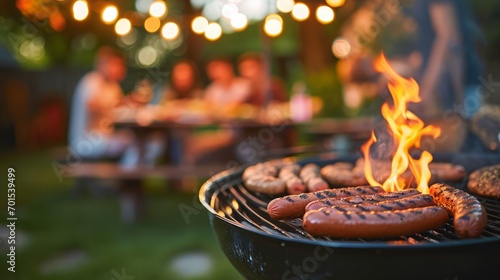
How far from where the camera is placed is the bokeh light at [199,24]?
22.1ft

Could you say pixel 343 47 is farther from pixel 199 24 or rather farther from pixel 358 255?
pixel 358 255

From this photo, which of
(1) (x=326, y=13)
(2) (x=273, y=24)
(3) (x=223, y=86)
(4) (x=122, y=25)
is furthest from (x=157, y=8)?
(3) (x=223, y=86)

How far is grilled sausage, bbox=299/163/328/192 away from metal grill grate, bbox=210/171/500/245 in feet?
0.87

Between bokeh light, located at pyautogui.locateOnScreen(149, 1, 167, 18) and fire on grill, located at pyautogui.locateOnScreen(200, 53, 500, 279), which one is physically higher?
bokeh light, located at pyautogui.locateOnScreen(149, 1, 167, 18)

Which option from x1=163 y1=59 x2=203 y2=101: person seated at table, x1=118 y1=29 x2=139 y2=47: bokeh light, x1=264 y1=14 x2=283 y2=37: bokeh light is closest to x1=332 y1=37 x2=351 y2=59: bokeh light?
x1=163 y1=59 x2=203 y2=101: person seated at table

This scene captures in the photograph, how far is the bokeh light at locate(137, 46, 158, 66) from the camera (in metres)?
21.0

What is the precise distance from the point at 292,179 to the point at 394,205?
0.90 m

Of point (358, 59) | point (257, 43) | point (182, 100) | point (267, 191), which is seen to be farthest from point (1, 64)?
point (267, 191)

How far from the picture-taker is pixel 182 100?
32.8ft

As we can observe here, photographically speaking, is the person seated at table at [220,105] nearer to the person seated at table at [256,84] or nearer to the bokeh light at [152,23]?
the person seated at table at [256,84]

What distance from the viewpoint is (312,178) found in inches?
113

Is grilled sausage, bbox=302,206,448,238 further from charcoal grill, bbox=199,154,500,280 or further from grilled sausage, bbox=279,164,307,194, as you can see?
grilled sausage, bbox=279,164,307,194

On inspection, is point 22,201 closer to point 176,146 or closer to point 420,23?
point 176,146

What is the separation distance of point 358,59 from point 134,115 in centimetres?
493
